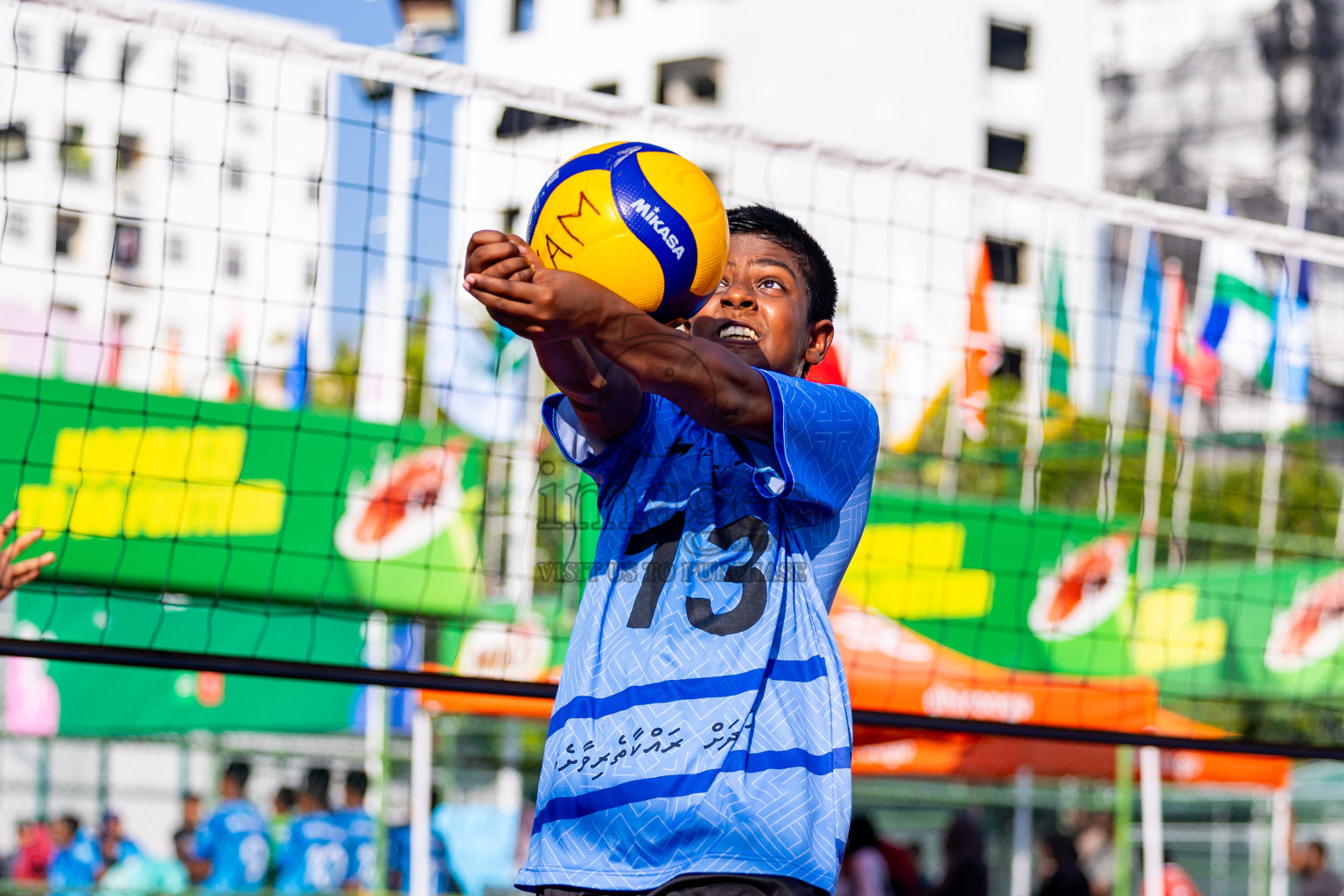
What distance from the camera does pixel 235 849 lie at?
9320mm

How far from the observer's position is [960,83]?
104 feet

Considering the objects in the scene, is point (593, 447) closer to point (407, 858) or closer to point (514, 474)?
point (407, 858)

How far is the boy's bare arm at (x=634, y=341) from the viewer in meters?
1.81

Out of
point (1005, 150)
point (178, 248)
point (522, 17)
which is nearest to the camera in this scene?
point (522, 17)

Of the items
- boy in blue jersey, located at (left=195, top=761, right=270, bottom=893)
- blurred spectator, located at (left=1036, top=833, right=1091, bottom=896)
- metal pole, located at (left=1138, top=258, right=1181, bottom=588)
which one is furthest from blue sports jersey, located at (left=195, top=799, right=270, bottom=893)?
metal pole, located at (left=1138, top=258, right=1181, bottom=588)

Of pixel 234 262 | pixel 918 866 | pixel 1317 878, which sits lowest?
pixel 918 866

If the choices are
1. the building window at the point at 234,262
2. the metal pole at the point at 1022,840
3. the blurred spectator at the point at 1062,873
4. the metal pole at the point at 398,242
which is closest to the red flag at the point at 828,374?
the metal pole at the point at 398,242

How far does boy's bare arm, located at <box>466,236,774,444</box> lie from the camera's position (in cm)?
181

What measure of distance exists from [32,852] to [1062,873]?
7859 millimetres

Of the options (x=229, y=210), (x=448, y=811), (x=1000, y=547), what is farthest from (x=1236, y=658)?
(x=229, y=210)

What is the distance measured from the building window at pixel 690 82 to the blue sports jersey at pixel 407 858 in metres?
20.2

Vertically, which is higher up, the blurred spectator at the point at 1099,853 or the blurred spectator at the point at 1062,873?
the blurred spectator at the point at 1062,873

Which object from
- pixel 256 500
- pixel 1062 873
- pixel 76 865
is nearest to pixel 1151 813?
pixel 1062 873

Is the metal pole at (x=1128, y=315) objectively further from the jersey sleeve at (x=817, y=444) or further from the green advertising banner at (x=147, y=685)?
the green advertising banner at (x=147, y=685)
